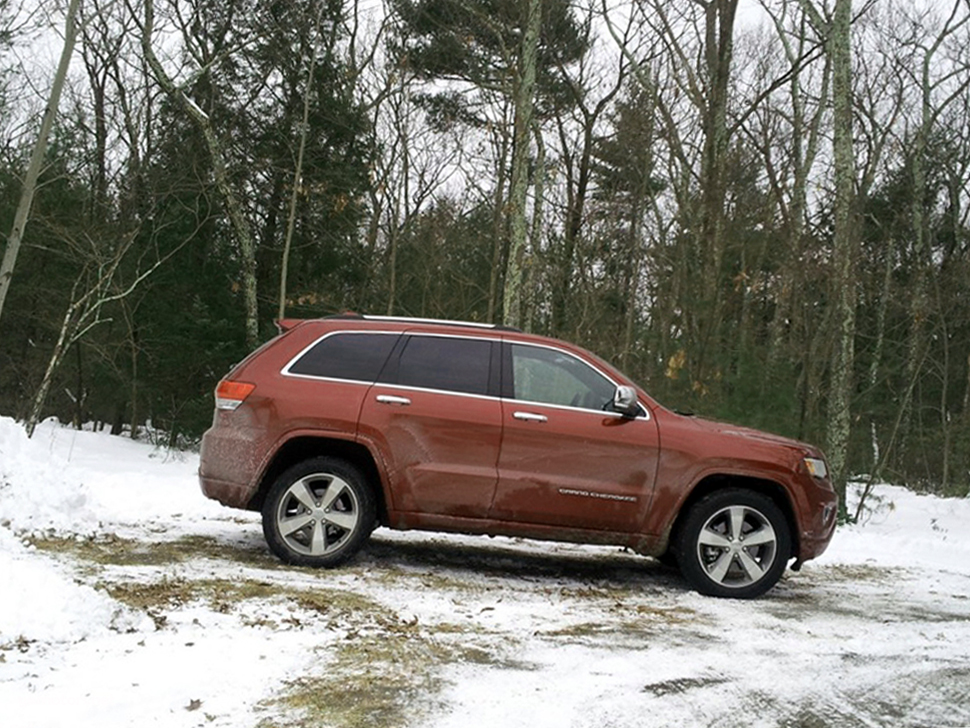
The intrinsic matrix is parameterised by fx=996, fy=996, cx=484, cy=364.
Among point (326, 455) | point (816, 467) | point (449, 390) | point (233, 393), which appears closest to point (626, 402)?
point (449, 390)

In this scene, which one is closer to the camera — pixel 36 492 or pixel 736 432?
pixel 736 432

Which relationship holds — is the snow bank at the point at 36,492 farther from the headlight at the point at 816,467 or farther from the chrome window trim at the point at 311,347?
the headlight at the point at 816,467

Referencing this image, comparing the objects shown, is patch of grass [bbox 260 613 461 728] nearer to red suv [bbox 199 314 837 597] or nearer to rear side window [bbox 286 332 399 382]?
red suv [bbox 199 314 837 597]

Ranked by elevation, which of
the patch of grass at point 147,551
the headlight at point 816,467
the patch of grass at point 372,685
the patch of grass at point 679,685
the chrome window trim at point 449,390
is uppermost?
the chrome window trim at point 449,390

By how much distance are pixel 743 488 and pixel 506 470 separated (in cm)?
175

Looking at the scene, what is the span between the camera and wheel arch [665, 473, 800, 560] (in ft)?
23.6

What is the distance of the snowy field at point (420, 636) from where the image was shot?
13.8ft

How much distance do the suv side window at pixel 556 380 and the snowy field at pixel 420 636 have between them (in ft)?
4.46

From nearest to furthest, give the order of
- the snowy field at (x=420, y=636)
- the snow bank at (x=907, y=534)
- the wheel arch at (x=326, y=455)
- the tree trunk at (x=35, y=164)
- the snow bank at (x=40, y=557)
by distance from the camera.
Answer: the snowy field at (x=420, y=636) → the snow bank at (x=40, y=557) → the wheel arch at (x=326, y=455) → the snow bank at (x=907, y=534) → the tree trunk at (x=35, y=164)

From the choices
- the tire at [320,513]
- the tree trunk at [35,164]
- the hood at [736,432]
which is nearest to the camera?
the tire at [320,513]

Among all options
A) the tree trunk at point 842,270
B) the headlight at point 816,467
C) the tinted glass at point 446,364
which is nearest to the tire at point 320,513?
the tinted glass at point 446,364

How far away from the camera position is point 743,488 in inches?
286

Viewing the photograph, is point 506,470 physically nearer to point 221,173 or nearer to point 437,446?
point 437,446

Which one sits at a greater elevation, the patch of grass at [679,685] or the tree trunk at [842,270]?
the tree trunk at [842,270]
